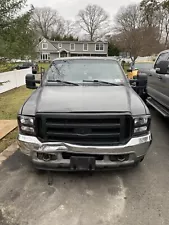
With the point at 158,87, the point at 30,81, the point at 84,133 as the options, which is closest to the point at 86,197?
the point at 84,133

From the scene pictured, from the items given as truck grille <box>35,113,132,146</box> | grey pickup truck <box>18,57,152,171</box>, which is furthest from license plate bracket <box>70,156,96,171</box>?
truck grille <box>35,113,132,146</box>

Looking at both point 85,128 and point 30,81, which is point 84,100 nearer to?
point 85,128

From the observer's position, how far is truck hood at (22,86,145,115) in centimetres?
310

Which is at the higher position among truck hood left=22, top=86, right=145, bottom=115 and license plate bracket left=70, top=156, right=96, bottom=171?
truck hood left=22, top=86, right=145, bottom=115

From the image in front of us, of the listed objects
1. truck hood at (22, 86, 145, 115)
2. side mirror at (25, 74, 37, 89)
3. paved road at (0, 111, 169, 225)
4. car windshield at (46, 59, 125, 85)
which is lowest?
paved road at (0, 111, 169, 225)

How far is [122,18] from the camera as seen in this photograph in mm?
48812

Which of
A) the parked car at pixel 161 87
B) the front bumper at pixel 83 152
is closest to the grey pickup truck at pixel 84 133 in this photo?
the front bumper at pixel 83 152

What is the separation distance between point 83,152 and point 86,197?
604 millimetres

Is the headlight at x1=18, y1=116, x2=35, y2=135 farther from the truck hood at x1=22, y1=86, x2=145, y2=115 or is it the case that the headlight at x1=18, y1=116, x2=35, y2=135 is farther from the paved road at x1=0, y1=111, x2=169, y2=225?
the paved road at x1=0, y1=111, x2=169, y2=225

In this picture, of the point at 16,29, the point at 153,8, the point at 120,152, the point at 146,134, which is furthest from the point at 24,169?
the point at 153,8

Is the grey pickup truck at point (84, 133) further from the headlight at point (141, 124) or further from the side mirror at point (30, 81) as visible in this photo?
the side mirror at point (30, 81)

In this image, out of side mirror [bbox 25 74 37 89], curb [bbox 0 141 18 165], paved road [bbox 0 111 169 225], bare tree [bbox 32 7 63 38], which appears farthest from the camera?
bare tree [bbox 32 7 63 38]

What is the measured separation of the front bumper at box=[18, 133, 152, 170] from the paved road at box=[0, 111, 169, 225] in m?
0.38

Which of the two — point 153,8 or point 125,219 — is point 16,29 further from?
point 153,8
